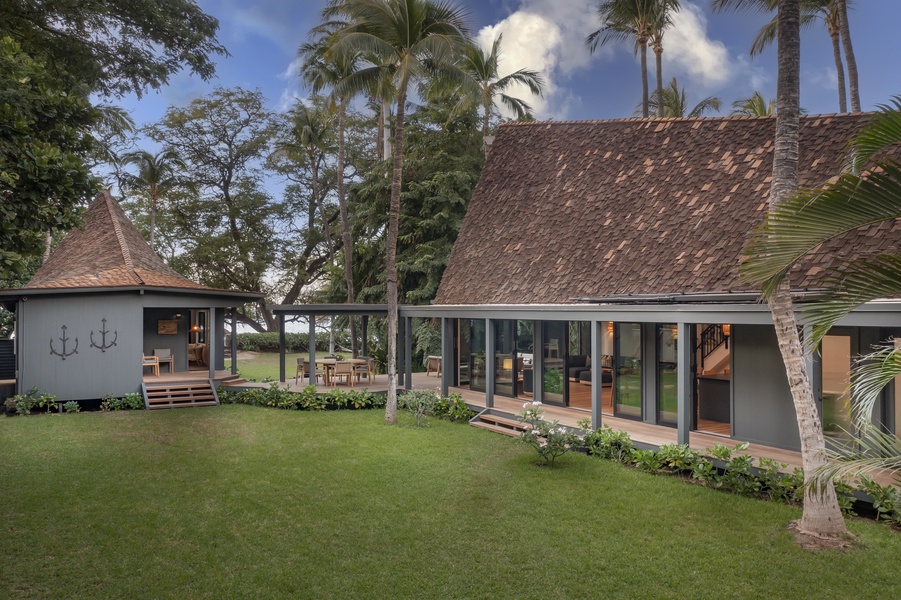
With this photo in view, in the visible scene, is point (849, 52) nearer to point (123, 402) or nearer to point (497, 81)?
point (497, 81)

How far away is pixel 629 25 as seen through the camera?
72.4ft

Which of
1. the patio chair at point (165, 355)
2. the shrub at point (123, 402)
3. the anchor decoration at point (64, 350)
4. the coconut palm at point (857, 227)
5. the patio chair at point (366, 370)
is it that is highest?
the coconut palm at point (857, 227)

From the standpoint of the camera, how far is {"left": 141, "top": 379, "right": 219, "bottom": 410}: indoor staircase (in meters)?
15.4

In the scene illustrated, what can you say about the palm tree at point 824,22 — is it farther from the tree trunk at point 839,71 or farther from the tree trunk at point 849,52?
the tree trunk at point 849,52

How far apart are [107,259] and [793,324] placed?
60.4 ft

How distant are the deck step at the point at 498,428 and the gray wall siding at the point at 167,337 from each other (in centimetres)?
1070

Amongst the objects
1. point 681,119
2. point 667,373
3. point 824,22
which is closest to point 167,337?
point 667,373

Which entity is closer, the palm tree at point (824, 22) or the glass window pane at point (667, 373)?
the glass window pane at point (667, 373)

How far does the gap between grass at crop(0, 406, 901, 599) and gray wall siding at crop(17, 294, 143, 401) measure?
3.91m

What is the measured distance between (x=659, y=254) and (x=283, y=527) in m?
8.71

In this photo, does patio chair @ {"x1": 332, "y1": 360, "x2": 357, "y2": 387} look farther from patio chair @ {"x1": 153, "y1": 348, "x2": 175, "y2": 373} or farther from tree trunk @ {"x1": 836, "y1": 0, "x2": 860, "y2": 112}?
tree trunk @ {"x1": 836, "y1": 0, "x2": 860, "y2": 112}

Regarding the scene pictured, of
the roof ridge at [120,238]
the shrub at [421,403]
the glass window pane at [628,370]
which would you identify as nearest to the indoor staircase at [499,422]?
the shrub at [421,403]

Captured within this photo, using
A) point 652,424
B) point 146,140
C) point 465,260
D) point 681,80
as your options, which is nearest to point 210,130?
point 146,140

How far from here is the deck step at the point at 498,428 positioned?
1216cm
